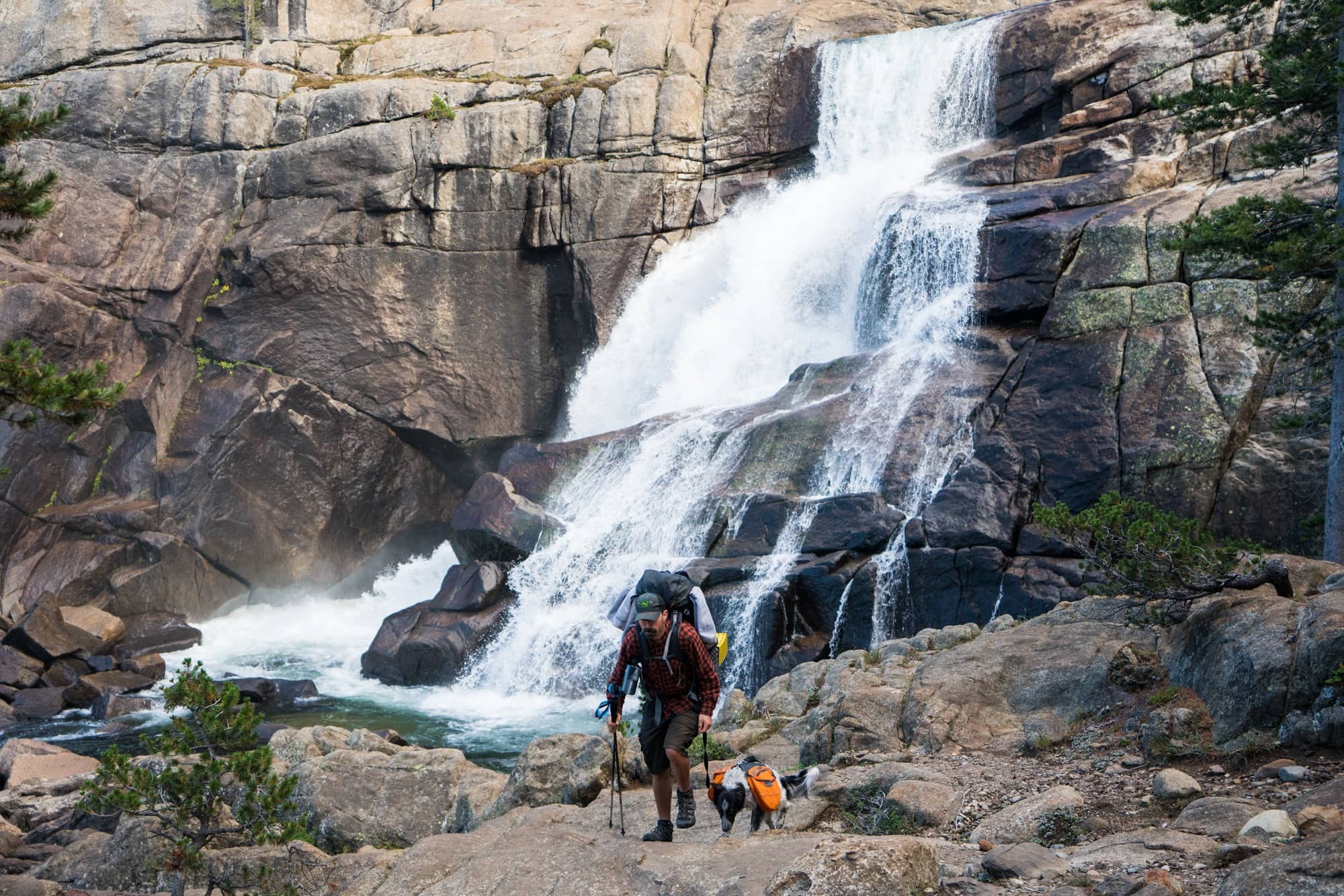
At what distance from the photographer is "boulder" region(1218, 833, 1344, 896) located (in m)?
5.21

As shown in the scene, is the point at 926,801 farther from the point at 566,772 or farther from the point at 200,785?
the point at 200,785

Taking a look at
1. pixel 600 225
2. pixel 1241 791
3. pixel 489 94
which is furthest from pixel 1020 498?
pixel 489 94

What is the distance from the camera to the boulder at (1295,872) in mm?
5215

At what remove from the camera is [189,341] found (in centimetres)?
3297

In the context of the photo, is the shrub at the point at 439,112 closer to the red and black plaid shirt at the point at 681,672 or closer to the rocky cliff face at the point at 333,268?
the rocky cliff face at the point at 333,268

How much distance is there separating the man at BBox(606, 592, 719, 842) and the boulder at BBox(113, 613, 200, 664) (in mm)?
22199

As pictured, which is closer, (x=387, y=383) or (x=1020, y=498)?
(x=1020, y=498)

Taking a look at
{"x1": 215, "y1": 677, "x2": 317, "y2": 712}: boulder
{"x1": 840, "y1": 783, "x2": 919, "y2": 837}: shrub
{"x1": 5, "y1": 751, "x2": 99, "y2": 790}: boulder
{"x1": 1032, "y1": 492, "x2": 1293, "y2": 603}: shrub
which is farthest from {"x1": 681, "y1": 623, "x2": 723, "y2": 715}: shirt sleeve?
{"x1": 215, "y1": 677, "x2": 317, "y2": 712}: boulder

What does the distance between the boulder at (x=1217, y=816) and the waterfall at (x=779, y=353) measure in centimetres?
1111

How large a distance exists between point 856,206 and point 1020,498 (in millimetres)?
13919

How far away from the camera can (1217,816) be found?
7.43m

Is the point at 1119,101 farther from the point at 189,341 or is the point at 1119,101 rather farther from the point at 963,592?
the point at 189,341

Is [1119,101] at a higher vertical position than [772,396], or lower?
higher

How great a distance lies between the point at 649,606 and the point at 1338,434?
1129 cm
